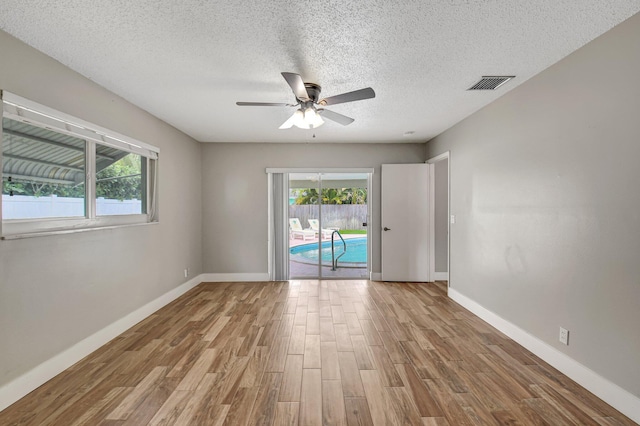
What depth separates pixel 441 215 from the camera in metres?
5.28

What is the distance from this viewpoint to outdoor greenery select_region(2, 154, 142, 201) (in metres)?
2.12

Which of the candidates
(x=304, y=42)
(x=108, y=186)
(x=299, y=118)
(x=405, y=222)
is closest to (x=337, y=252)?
(x=405, y=222)

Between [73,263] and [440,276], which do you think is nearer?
[73,263]

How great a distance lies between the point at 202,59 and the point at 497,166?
10.0 feet

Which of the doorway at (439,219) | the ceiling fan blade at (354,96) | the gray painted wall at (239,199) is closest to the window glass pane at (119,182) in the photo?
the gray painted wall at (239,199)

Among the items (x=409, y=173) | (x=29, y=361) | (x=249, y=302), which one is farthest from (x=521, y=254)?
(x=29, y=361)

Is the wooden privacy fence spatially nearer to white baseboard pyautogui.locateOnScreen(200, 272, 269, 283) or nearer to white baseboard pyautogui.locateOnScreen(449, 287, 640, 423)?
white baseboard pyautogui.locateOnScreen(200, 272, 269, 283)

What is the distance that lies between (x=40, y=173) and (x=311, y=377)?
2566 millimetres

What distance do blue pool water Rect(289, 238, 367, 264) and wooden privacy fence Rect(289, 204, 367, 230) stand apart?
15.8 inches

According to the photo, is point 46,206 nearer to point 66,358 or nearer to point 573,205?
point 66,358

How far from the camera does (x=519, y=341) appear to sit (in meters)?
2.82

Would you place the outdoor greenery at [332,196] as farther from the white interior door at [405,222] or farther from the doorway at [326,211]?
the white interior door at [405,222]

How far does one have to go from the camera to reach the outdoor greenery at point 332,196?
5.48 metres

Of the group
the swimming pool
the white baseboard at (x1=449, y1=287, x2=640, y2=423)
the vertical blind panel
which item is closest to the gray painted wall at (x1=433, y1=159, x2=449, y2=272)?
the swimming pool
